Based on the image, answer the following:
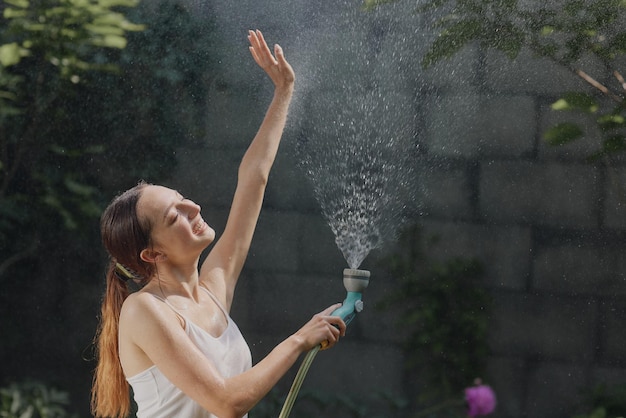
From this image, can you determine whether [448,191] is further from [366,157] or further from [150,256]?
[150,256]

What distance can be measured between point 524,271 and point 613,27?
89cm

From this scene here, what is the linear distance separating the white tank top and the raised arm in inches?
10.3

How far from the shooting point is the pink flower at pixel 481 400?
349 cm

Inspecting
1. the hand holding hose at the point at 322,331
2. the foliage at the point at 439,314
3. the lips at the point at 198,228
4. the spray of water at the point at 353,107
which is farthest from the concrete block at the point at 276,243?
the hand holding hose at the point at 322,331

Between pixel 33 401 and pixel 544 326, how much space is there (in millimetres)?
2043

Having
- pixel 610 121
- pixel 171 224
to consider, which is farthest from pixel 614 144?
pixel 171 224

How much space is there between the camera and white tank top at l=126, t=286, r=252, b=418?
2023 millimetres

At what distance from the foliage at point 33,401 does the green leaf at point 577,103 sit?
2230 millimetres

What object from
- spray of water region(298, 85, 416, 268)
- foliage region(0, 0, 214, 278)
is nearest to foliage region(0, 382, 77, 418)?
foliage region(0, 0, 214, 278)

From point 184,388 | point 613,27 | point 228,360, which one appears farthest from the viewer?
point 613,27

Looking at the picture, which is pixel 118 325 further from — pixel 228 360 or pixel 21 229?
pixel 21 229

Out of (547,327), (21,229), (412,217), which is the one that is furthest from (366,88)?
(21,229)

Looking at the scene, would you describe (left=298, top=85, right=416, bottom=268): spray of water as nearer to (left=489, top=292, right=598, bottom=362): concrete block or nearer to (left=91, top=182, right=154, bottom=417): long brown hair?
(left=489, top=292, right=598, bottom=362): concrete block

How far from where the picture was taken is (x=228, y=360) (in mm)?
2088
